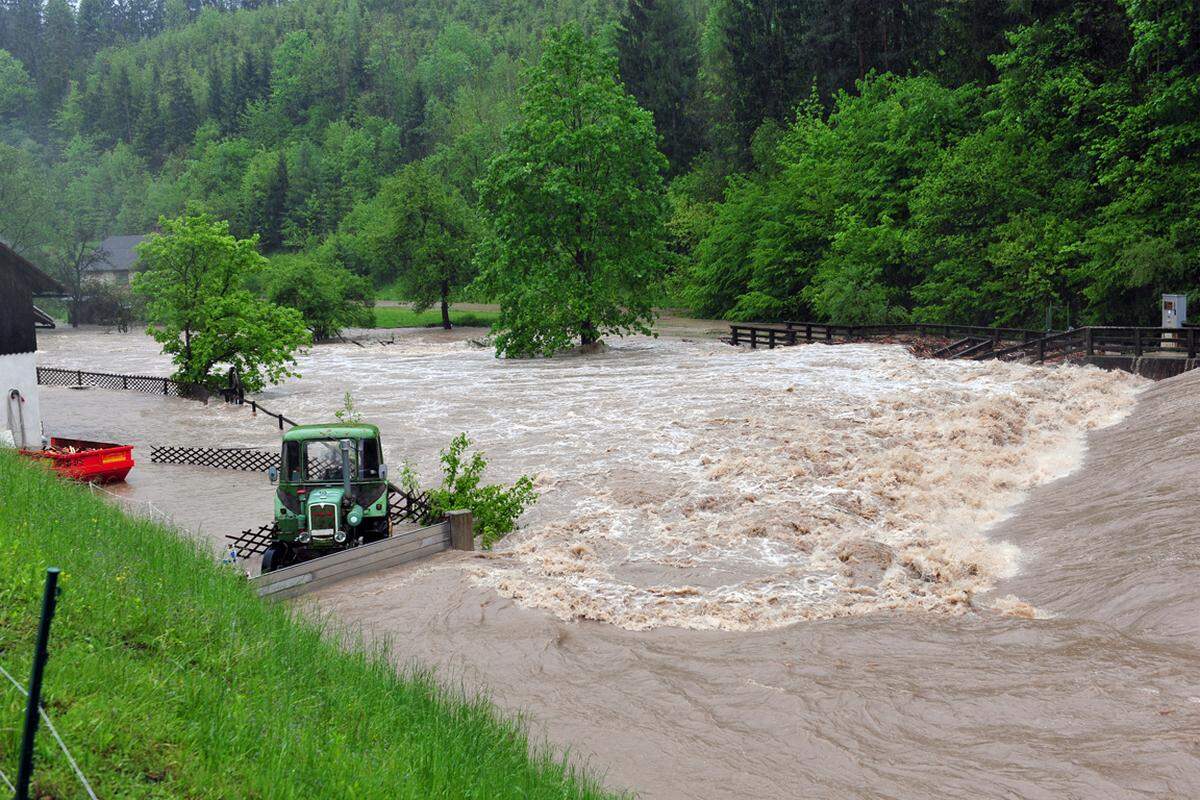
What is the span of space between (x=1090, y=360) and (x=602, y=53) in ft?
102

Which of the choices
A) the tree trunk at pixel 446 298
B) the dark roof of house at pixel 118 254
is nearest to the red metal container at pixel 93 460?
the tree trunk at pixel 446 298

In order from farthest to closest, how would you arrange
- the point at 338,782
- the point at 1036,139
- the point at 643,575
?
the point at 1036,139, the point at 643,575, the point at 338,782

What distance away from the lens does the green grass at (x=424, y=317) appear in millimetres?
80312

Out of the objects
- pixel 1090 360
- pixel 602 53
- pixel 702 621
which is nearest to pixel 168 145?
pixel 602 53

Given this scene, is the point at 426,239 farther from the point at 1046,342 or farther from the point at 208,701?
the point at 208,701

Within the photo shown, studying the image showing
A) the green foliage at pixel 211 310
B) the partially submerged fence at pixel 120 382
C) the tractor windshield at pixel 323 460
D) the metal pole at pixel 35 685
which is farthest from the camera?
the partially submerged fence at pixel 120 382

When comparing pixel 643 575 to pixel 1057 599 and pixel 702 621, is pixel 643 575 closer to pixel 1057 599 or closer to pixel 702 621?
pixel 702 621

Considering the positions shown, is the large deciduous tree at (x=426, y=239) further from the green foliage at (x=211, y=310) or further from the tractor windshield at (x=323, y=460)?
the tractor windshield at (x=323, y=460)

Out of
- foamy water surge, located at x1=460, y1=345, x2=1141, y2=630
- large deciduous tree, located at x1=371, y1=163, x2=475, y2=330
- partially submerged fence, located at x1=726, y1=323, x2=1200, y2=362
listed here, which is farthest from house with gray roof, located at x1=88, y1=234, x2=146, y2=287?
foamy water surge, located at x1=460, y1=345, x2=1141, y2=630

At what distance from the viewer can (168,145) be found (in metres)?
176

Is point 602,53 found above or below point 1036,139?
above

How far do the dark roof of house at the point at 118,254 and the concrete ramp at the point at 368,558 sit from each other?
352 feet

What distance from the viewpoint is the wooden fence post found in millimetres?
17328

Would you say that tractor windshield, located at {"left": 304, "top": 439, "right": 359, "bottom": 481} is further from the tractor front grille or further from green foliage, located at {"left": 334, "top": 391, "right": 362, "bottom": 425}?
green foliage, located at {"left": 334, "top": 391, "right": 362, "bottom": 425}
